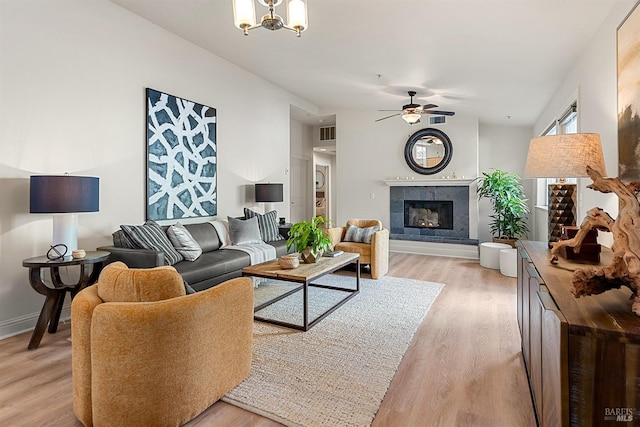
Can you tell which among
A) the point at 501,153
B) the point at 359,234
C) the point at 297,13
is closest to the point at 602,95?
the point at 297,13

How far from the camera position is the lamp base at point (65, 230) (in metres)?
2.88

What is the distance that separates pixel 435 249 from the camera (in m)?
6.71

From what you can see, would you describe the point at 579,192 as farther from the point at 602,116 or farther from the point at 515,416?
the point at 515,416

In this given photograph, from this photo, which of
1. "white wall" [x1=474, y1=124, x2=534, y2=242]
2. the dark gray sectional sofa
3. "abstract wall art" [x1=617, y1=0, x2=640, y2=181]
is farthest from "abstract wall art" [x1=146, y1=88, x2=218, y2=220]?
"white wall" [x1=474, y1=124, x2=534, y2=242]

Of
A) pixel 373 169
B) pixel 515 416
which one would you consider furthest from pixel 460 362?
pixel 373 169

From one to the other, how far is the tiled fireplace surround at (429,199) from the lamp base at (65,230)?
5.57 metres

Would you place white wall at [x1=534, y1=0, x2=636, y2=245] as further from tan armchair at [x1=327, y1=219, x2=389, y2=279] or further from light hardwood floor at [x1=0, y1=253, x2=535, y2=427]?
tan armchair at [x1=327, y1=219, x2=389, y2=279]

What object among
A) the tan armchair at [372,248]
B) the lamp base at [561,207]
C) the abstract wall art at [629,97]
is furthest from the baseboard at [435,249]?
the abstract wall art at [629,97]

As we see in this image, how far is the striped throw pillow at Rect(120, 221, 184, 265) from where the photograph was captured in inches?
128

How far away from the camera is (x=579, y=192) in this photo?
3203mm

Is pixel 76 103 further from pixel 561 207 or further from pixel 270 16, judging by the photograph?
pixel 561 207

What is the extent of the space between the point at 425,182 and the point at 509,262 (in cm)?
251

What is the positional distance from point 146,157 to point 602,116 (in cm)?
440

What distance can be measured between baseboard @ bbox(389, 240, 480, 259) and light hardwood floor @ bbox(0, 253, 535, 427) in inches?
122
